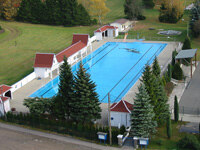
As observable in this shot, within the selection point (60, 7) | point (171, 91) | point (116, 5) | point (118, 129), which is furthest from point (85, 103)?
point (116, 5)

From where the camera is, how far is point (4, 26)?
75.3 m

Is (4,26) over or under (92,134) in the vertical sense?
over

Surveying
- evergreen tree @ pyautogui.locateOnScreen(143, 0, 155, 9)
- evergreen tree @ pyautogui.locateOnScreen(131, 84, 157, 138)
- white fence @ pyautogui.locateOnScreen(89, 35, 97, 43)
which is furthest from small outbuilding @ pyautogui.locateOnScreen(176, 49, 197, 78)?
evergreen tree @ pyautogui.locateOnScreen(143, 0, 155, 9)

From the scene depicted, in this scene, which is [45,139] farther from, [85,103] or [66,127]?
[85,103]

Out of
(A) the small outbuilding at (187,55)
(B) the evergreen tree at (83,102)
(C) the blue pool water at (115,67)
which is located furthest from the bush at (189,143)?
(A) the small outbuilding at (187,55)

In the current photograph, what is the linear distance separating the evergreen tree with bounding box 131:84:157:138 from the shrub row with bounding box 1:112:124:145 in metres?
1.35

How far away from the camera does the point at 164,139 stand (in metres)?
28.0

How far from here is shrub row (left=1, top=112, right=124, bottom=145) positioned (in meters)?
28.6

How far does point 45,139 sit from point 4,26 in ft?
169

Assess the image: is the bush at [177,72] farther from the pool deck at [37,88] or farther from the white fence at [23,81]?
the white fence at [23,81]

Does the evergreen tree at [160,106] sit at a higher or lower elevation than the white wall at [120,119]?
higher

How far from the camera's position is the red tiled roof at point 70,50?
156 feet

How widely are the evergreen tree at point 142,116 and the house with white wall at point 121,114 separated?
2458 millimetres

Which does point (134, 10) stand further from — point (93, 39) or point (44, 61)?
point (44, 61)
